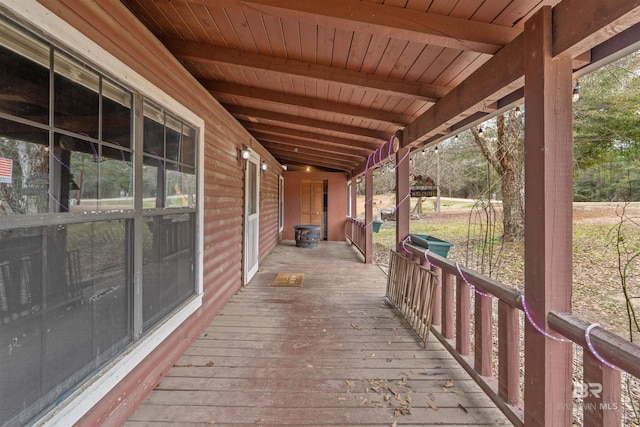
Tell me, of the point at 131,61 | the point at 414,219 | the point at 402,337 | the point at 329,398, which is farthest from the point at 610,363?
the point at 414,219

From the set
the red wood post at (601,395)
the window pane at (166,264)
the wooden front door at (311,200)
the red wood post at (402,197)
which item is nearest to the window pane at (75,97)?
the window pane at (166,264)

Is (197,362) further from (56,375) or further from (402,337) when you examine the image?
(402,337)

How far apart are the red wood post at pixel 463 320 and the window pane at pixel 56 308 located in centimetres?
244

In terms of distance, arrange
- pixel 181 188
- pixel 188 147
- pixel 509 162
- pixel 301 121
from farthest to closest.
→ pixel 509 162 < pixel 301 121 < pixel 188 147 < pixel 181 188

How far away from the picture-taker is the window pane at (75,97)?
134cm

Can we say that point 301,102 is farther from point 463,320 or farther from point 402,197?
point 463,320

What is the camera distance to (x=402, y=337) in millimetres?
2934

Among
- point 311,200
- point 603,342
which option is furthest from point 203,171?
point 311,200

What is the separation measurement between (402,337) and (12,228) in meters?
2.93

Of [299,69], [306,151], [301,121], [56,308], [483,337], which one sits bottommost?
[483,337]

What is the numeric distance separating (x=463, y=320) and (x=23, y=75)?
303cm

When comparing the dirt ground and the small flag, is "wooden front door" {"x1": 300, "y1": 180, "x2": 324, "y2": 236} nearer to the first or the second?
the dirt ground

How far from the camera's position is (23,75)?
46.7 inches

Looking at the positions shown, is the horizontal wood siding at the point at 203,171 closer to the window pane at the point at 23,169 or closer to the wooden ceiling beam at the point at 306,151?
the window pane at the point at 23,169
